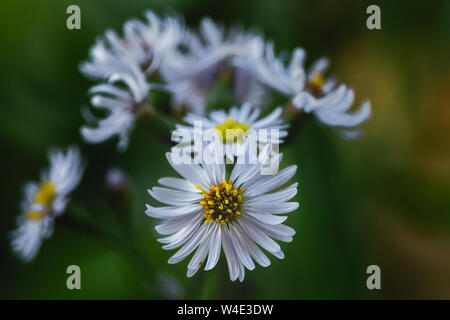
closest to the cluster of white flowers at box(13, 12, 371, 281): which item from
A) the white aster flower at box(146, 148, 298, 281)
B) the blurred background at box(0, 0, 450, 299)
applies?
the white aster flower at box(146, 148, 298, 281)

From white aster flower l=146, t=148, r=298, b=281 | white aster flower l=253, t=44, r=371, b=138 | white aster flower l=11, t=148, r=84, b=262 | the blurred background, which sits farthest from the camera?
the blurred background

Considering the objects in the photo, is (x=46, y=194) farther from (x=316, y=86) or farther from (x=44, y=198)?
(x=316, y=86)

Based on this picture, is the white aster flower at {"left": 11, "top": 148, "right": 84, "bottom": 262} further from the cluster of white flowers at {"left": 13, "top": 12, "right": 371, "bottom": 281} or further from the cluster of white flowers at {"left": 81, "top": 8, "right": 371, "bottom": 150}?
the cluster of white flowers at {"left": 81, "top": 8, "right": 371, "bottom": 150}

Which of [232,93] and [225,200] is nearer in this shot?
[225,200]

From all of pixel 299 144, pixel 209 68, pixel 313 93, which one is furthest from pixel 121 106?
pixel 299 144

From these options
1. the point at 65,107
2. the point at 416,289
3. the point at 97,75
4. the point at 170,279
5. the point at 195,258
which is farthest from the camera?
the point at 65,107
